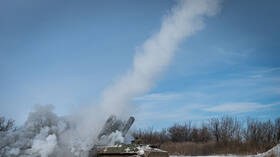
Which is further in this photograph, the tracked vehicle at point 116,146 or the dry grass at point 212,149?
the dry grass at point 212,149

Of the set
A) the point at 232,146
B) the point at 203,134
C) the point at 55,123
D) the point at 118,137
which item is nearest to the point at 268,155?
the point at 232,146

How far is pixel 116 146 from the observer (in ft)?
38.0

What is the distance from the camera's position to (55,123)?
41.7 feet

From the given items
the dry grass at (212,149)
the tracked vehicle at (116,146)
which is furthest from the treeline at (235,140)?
the tracked vehicle at (116,146)

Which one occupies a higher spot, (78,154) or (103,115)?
(103,115)

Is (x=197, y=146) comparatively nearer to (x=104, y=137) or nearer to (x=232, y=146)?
(x=232, y=146)

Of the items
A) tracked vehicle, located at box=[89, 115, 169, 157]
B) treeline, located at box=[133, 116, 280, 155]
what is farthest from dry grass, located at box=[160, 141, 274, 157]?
tracked vehicle, located at box=[89, 115, 169, 157]

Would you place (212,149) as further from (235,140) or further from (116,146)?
(116,146)

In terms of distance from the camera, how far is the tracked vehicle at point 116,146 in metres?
11.2

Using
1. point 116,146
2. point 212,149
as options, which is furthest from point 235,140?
point 116,146

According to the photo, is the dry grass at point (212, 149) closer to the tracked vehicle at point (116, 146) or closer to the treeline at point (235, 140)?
the treeline at point (235, 140)

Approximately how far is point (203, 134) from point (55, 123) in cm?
2886

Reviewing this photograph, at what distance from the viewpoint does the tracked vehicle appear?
36.8 ft

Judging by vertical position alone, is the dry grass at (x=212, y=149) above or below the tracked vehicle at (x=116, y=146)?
below
